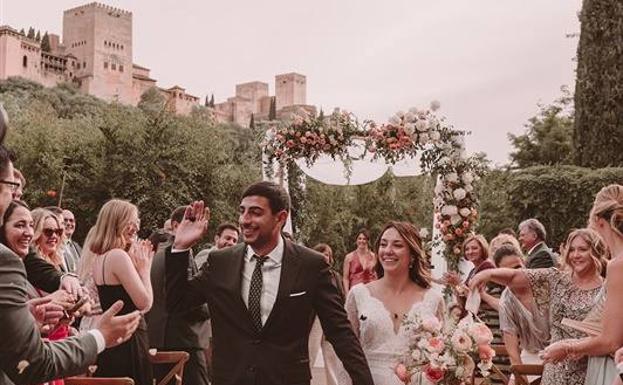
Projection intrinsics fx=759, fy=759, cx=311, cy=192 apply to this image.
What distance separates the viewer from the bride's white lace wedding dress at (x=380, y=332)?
14.2 ft

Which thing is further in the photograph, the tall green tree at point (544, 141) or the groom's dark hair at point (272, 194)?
the tall green tree at point (544, 141)

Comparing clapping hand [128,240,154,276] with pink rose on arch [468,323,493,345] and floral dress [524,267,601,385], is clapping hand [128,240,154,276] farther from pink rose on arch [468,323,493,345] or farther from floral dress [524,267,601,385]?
floral dress [524,267,601,385]

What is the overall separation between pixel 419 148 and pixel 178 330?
5.42m

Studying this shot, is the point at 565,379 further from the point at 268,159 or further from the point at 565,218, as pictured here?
the point at 565,218

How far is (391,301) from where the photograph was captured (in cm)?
452

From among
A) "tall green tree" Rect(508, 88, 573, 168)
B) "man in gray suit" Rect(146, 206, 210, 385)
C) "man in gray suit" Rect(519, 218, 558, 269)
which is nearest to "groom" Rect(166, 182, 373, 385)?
"man in gray suit" Rect(146, 206, 210, 385)

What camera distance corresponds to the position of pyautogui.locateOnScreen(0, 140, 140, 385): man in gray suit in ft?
6.91

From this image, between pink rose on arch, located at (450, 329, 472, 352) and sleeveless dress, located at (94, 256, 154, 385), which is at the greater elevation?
pink rose on arch, located at (450, 329, 472, 352)

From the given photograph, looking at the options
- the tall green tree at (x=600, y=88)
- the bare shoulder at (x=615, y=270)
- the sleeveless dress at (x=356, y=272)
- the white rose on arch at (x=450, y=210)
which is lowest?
the sleeveless dress at (x=356, y=272)

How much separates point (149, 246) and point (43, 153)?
28292 millimetres

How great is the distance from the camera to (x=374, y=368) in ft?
14.3

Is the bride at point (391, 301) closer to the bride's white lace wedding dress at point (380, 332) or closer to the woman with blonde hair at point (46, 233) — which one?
the bride's white lace wedding dress at point (380, 332)

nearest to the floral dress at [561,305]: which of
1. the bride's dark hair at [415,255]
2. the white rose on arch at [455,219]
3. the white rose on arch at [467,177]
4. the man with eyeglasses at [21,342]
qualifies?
the bride's dark hair at [415,255]

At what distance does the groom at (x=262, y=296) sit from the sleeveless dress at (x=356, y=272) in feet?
24.2
